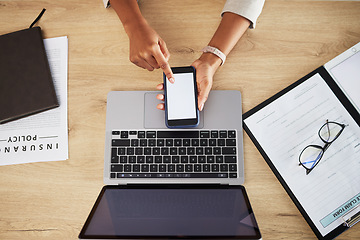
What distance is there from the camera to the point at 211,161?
→ 0.71 meters

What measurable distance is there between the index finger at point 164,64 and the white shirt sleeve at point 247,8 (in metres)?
A: 0.26

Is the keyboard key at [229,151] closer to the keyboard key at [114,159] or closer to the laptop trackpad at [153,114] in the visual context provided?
the laptop trackpad at [153,114]

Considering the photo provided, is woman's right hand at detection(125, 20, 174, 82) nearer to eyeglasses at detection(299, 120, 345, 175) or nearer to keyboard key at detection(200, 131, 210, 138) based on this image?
keyboard key at detection(200, 131, 210, 138)

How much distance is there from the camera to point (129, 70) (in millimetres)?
797

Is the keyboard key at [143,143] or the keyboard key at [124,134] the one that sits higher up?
the keyboard key at [143,143]

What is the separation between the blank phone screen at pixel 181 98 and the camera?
2.33 ft

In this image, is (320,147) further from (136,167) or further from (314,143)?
(136,167)

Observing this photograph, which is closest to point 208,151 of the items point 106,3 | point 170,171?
point 170,171

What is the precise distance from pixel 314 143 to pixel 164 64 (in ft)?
1.60

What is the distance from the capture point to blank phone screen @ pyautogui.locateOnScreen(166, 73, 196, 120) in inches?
28.0

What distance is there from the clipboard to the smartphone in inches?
6.5

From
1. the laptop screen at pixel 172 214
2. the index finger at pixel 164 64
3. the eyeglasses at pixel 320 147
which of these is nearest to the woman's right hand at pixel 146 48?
the index finger at pixel 164 64

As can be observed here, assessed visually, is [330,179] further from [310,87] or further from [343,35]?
[343,35]

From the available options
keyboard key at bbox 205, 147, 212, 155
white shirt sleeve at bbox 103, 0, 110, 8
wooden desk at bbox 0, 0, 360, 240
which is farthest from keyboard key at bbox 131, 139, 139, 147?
white shirt sleeve at bbox 103, 0, 110, 8
